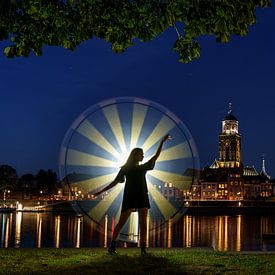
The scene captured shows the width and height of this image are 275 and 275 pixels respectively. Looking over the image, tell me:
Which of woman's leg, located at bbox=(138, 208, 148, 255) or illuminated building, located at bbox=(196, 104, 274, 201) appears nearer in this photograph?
woman's leg, located at bbox=(138, 208, 148, 255)

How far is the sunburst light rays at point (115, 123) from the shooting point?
36.7 ft

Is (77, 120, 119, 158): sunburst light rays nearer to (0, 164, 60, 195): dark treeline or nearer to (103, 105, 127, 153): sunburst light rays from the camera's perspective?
(103, 105, 127, 153): sunburst light rays

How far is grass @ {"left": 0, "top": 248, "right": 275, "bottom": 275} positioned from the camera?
842cm

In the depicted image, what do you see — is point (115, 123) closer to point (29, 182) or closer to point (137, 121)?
point (137, 121)

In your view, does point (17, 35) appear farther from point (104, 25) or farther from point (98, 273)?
point (98, 273)

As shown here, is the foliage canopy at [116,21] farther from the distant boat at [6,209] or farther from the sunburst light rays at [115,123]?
the distant boat at [6,209]

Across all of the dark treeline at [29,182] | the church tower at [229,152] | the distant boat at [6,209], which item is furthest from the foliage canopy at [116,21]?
the church tower at [229,152]

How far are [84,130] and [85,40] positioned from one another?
243 centimetres

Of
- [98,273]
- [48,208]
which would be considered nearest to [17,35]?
[98,273]

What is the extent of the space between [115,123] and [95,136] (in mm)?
629

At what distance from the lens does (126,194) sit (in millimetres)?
10422

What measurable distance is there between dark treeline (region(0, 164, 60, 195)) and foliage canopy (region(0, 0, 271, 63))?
126920 millimetres

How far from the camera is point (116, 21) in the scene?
9.15m

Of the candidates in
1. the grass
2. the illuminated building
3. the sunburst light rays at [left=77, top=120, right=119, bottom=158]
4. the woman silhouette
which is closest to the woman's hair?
the woman silhouette
